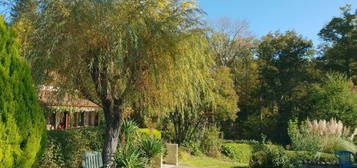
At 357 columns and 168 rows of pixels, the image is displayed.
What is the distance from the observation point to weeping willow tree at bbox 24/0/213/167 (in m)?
5.85

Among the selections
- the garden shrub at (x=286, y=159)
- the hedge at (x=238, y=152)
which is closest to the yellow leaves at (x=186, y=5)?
the garden shrub at (x=286, y=159)

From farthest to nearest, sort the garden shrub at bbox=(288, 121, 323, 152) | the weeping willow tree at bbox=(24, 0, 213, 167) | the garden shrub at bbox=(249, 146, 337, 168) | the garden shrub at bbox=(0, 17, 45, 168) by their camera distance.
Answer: the garden shrub at bbox=(288, 121, 323, 152), the garden shrub at bbox=(249, 146, 337, 168), the weeping willow tree at bbox=(24, 0, 213, 167), the garden shrub at bbox=(0, 17, 45, 168)

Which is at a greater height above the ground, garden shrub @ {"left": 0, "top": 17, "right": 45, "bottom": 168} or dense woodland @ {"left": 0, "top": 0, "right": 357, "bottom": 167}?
dense woodland @ {"left": 0, "top": 0, "right": 357, "bottom": 167}

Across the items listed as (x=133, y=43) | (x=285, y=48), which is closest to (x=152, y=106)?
(x=133, y=43)

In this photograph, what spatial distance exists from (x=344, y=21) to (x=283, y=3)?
11614 mm

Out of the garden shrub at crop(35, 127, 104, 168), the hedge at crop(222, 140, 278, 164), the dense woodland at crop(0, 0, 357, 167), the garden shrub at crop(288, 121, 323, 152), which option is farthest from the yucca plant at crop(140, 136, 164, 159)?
the hedge at crop(222, 140, 278, 164)

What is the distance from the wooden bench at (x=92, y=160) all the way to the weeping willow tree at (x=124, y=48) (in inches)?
55.1

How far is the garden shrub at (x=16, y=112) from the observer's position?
3.78 metres

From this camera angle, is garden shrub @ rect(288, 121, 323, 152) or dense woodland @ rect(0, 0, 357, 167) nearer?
dense woodland @ rect(0, 0, 357, 167)

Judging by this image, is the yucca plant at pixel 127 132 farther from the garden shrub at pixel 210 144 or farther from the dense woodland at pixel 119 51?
the garden shrub at pixel 210 144

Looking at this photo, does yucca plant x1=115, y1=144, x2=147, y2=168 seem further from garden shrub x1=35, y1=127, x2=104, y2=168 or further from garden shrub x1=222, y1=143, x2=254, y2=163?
garden shrub x1=222, y1=143, x2=254, y2=163

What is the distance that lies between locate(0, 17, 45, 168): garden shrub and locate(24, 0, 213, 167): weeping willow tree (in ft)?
4.73

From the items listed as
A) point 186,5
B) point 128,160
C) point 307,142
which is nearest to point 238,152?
point 307,142

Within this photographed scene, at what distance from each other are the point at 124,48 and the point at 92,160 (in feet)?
8.96
